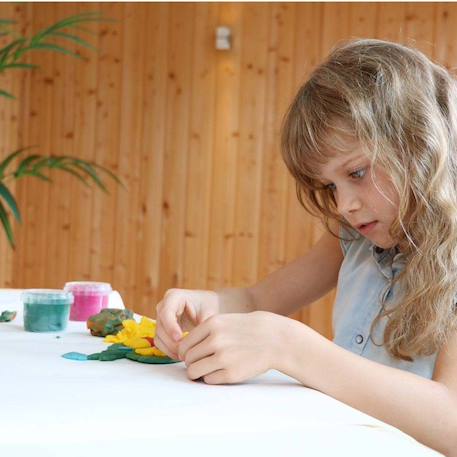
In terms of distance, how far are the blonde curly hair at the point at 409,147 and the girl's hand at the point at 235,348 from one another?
0.95ft

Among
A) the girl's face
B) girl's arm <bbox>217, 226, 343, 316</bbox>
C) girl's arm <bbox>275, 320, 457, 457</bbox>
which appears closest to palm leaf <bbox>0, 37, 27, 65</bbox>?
girl's arm <bbox>217, 226, 343, 316</bbox>

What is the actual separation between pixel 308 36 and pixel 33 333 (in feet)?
10.3

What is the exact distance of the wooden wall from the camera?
13.8 feet

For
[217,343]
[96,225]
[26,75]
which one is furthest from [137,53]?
[217,343]

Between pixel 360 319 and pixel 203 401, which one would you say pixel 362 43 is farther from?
pixel 203 401

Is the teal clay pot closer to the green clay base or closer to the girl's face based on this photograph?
the green clay base

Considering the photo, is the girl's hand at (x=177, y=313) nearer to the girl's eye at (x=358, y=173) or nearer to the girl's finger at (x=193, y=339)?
the girl's finger at (x=193, y=339)

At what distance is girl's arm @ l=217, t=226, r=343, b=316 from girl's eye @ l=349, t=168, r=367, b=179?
338 mm

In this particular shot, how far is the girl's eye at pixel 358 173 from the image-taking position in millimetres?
1229

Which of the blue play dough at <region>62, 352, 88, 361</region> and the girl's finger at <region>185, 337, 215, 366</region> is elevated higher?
the girl's finger at <region>185, 337, 215, 366</region>

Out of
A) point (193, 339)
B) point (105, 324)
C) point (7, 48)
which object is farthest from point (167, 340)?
point (7, 48)

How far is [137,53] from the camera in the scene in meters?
4.52

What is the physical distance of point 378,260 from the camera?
1422 millimetres

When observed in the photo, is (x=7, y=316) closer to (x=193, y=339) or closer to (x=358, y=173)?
(x=193, y=339)
